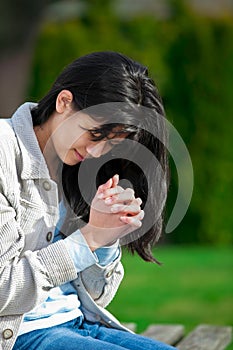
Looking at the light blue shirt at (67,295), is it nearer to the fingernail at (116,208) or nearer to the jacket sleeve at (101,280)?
the jacket sleeve at (101,280)

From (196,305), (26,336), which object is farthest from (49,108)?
(196,305)

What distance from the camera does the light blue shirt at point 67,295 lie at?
2.66m

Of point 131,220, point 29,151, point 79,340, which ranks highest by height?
point 29,151

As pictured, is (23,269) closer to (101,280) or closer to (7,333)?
(7,333)

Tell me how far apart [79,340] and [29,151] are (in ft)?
1.98

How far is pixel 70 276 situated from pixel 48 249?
0.10 meters

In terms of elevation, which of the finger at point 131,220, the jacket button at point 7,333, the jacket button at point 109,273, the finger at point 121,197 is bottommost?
the jacket button at point 7,333

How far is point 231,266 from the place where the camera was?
25.2ft

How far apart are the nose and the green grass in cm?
190

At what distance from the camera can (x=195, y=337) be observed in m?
3.86

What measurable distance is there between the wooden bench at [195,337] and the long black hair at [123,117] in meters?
0.80

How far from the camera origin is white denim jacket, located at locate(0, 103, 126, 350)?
259cm

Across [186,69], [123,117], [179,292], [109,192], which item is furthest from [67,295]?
[186,69]

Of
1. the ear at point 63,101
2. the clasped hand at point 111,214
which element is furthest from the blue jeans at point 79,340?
the ear at point 63,101
